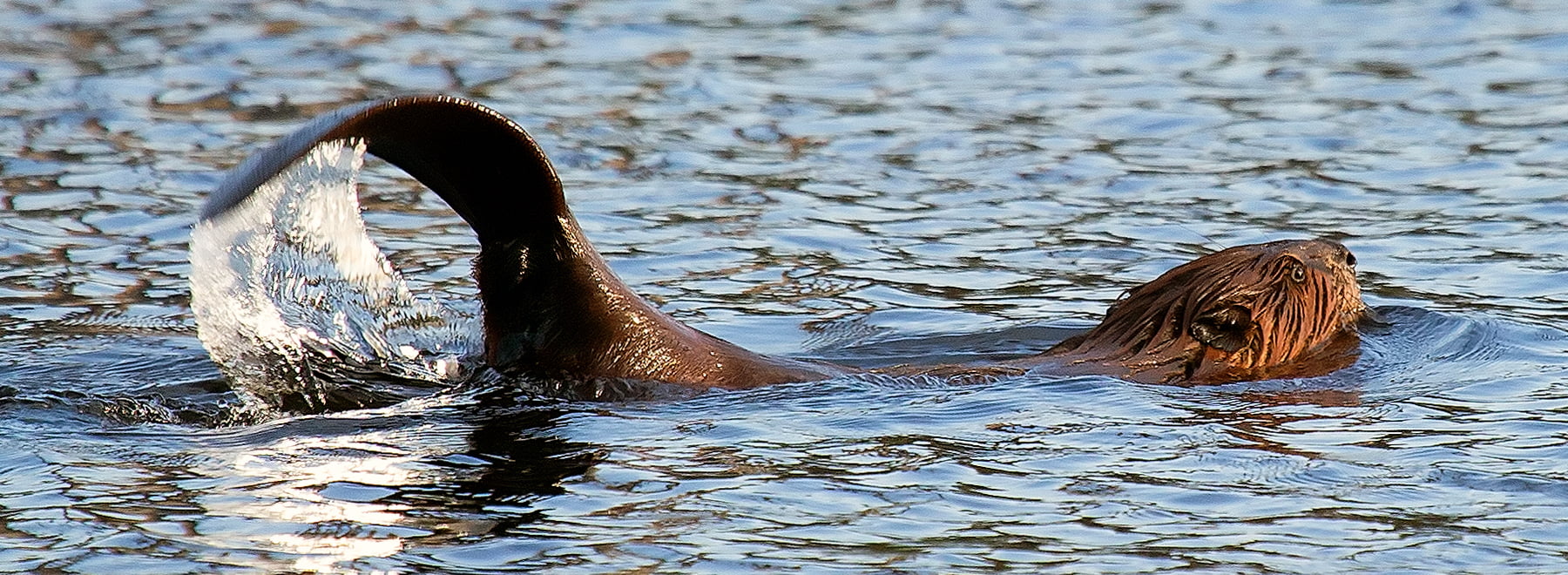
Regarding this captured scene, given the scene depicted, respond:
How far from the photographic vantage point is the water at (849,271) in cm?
445

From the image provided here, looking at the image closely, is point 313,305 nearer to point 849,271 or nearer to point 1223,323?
point 1223,323

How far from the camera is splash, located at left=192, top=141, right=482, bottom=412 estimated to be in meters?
4.98

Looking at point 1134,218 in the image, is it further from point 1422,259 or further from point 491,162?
point 491,162

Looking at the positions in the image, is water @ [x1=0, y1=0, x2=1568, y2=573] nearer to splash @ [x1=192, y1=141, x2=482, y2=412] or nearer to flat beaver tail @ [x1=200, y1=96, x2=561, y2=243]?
splash @ [x1=192, y1=141, x2=482, y2=412]

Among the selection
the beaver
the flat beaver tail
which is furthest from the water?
the flat beaver tail

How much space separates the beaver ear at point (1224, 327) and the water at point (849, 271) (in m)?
0.19

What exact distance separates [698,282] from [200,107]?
12.3ft

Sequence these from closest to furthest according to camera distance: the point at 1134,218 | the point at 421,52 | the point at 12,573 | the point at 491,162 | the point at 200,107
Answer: the point at 12,573 < the point at 491,162 < the point at 1134,218 < the point at 200,107 < the point at 421,52

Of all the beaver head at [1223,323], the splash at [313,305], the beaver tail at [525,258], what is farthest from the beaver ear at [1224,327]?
the splash at [313,305]

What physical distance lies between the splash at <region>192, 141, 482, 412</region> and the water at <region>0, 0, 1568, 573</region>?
0.17 m

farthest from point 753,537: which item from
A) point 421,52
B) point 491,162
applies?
point 421,52

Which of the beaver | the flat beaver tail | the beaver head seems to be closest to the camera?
the flat beaver tail

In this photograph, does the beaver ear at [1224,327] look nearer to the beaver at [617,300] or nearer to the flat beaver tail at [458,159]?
the beaver at [617,300]

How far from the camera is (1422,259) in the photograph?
7.69 metres
